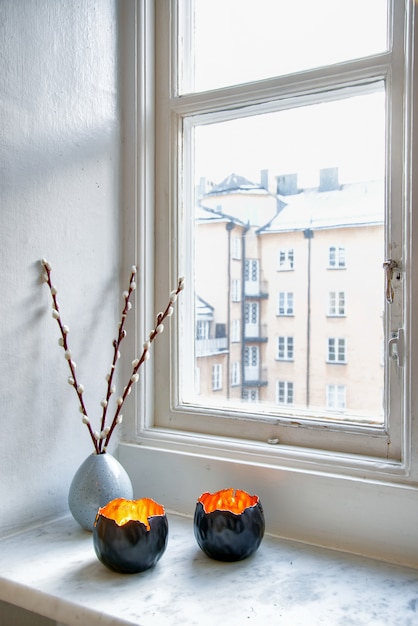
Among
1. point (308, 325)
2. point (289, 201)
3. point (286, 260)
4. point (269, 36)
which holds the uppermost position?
point (269, 36)

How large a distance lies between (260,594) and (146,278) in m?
0.68

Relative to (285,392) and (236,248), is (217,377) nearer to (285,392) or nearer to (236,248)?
(285,392)

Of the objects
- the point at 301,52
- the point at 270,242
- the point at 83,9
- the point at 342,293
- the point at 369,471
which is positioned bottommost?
the point at 369,471

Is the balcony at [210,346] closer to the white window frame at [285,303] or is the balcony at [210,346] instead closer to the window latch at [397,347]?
the white window frame at [285,303]

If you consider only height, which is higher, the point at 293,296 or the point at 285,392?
the point at 293,296

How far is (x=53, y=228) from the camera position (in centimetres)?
113

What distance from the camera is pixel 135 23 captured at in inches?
49.6

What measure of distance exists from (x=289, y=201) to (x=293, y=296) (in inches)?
7.6

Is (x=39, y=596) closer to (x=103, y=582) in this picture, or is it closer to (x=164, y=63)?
(x=103, y=582)

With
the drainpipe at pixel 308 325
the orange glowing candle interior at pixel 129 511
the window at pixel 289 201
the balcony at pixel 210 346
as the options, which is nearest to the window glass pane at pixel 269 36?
the window at pixel 289 201

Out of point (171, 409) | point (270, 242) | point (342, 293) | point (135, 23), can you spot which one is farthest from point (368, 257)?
point (135, 23)

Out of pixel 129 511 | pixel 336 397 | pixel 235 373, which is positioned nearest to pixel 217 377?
pixel 235 373

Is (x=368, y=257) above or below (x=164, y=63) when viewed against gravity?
below

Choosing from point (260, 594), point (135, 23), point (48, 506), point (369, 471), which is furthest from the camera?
point (135, 23)
